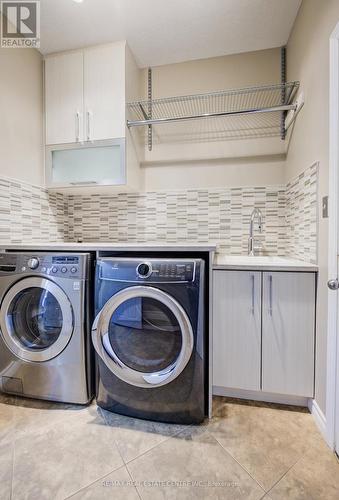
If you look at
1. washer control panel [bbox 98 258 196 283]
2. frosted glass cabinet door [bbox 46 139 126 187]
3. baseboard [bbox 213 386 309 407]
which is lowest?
baseboard [bbox 213 386 309 407]

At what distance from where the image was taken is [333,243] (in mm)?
1143

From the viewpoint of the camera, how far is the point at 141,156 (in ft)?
7.28

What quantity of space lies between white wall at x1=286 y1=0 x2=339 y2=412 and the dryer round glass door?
2.31ft

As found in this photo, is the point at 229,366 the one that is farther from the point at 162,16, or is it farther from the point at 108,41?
the point at 108,41

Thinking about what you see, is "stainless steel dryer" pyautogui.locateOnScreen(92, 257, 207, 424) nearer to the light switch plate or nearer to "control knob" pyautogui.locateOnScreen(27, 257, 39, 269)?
"control knob" pyautogui.locateOnScreen(27, 257, 39, 269)

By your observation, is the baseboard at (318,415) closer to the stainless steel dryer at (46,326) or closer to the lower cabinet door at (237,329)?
the lower cabinet door at (237,329)

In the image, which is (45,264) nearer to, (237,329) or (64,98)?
(237,329)

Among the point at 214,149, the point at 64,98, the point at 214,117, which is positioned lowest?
the point at 214,149

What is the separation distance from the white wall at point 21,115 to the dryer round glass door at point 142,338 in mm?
1281

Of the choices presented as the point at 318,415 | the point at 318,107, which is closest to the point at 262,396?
the point at 318,415

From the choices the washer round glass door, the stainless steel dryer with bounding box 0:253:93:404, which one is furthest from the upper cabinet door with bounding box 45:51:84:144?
the washer round glass door

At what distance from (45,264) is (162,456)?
1.14 m

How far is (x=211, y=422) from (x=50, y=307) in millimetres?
1116

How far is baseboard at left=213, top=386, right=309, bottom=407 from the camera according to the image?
146 cm
